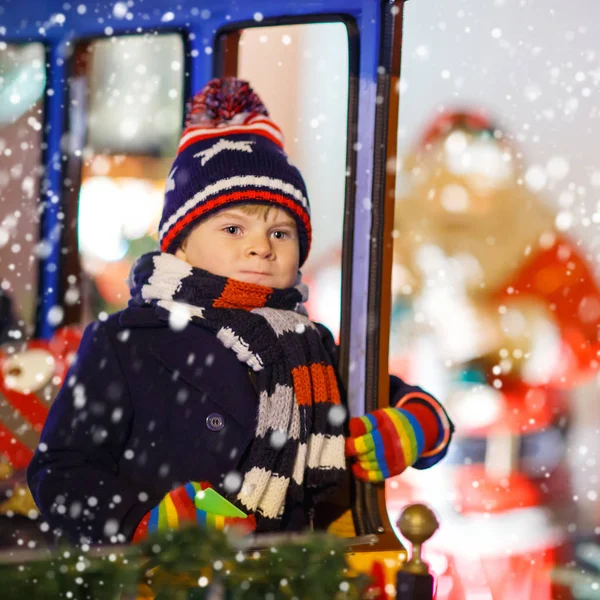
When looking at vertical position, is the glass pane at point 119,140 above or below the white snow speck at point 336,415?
above

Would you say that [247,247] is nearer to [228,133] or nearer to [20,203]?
[228,133]

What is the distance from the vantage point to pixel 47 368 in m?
2.42

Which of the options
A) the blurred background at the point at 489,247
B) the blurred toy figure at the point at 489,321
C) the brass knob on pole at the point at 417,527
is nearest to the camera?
the brass knob on pole at the point at 417,527

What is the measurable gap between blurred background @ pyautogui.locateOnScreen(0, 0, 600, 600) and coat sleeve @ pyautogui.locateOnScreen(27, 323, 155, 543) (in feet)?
2.52

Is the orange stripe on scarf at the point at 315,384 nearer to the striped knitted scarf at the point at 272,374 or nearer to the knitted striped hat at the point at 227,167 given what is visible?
the striped knitted scarf at the point at 272,374

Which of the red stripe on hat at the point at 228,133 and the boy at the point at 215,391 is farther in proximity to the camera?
the red stripe on hat at the point at 228,133

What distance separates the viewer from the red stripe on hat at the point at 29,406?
2.41m

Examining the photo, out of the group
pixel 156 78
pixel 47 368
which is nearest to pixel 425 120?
pixel 156 78

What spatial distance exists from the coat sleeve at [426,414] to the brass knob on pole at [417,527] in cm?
54

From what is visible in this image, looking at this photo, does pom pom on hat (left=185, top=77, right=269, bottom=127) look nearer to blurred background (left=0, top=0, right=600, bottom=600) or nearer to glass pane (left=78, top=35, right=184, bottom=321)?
glass pane (left=78, top=35, right=184, bottom=321)

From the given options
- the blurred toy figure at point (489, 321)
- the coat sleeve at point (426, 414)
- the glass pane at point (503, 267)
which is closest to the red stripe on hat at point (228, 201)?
the coat sleeve at point (426, 414)

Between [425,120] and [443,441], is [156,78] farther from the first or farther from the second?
[425,120]

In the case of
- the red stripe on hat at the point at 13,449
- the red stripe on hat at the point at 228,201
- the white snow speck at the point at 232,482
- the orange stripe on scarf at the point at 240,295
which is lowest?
the red stripe on hat at the point at 13,449

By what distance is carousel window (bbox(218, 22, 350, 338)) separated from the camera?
236 cm
